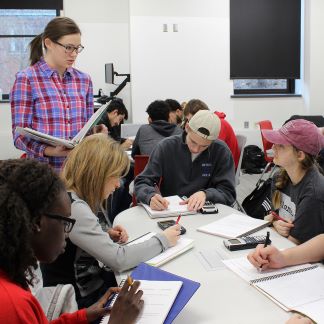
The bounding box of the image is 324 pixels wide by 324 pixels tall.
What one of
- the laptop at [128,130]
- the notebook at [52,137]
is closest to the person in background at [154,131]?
the laptop at [128,130]

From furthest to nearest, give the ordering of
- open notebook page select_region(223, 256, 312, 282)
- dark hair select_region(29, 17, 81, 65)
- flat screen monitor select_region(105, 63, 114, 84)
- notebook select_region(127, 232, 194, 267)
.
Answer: flat screen monitor select_region(105, 63, 114, 84), dark hair select_region(29, 17, 81, 65), notebook select_region(127, 232, 194, 267), open notebook page select_region(223, 256, 312, 282)

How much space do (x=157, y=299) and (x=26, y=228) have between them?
19.0 inches

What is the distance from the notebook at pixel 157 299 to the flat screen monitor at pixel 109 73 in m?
5.43

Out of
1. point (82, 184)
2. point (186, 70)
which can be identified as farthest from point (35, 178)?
point (186, 70)

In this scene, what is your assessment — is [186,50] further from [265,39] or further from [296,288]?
[296,288]

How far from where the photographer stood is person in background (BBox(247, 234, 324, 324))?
4.42 feet

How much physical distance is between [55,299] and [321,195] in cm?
116

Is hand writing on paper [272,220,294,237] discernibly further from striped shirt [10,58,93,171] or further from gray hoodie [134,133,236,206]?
striped shirt [10,58,93,171]

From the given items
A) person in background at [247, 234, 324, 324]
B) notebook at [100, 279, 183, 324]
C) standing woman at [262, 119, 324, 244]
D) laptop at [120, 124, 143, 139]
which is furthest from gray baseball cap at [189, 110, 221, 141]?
laptop at [120, 124, 143, 139]

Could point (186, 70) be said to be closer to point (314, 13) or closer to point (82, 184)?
point (314, 13)

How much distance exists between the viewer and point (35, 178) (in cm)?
87

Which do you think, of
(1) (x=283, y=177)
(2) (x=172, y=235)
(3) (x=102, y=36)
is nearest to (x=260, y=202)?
(1) (x=283, y=177)

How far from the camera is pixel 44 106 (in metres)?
2.04

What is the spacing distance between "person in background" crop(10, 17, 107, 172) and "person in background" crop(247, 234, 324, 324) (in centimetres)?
105
